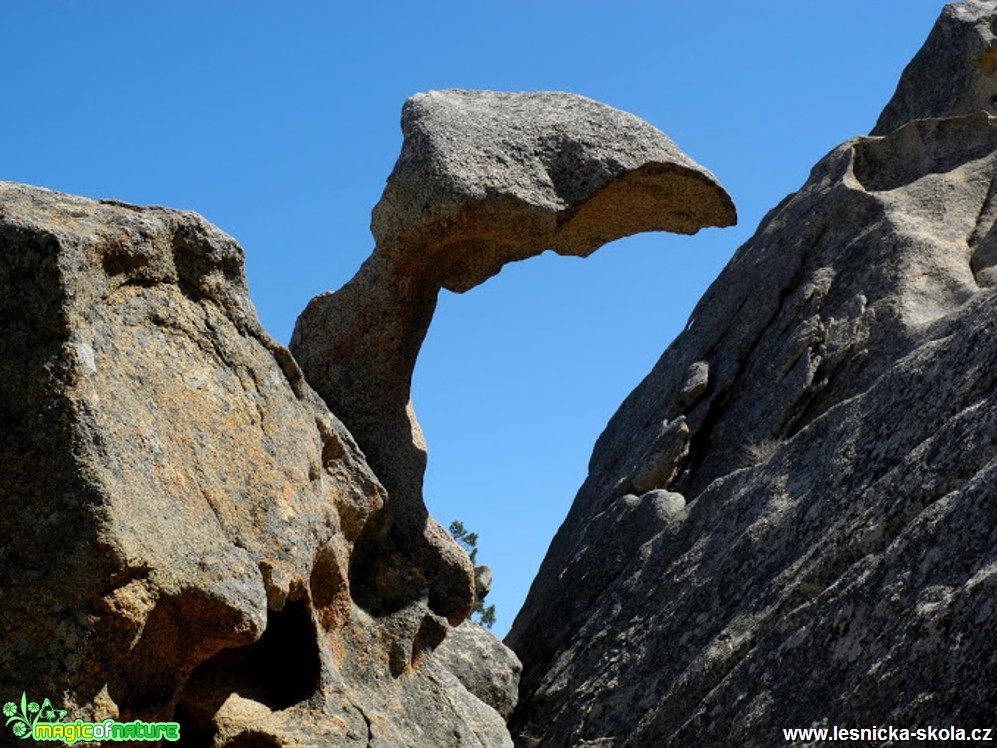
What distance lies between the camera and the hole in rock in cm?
1209

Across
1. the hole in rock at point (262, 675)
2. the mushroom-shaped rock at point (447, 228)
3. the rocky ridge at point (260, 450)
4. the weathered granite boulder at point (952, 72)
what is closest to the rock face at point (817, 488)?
the weathered granite boulder at point (952, 72)

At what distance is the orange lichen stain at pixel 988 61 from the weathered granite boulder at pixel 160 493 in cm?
1402

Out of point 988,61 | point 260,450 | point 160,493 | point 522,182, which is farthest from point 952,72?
point 160,493

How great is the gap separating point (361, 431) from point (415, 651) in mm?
2547

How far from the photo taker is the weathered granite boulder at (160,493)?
32.1 feet

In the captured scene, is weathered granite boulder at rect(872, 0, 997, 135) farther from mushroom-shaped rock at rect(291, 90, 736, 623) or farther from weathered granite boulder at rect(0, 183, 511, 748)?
weathered granite boulder at rect(0, 183, 511, 748)

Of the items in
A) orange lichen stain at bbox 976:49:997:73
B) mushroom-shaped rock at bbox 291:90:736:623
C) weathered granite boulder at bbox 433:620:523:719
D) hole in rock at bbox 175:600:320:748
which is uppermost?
orange lichen stain at bbox 976:49:997:73

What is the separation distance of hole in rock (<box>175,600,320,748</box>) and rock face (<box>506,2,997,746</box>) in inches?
130

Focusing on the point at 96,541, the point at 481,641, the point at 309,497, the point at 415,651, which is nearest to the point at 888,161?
the point at 481,641

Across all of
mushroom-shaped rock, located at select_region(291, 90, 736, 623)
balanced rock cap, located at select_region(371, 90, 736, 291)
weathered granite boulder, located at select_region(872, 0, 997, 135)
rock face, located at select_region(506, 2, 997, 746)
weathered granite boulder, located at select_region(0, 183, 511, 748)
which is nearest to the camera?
weathered granite boulder, located at select_region(0, 183, 511, 748)

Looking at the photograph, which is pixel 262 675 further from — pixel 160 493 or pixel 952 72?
pixel 952 72

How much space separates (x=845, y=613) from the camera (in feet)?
39.3

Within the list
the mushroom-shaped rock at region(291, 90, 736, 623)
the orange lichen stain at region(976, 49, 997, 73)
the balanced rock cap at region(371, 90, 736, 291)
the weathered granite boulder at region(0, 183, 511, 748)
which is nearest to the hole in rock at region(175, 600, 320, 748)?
the weathered granite boulder at region(0, 183, 511, 748)

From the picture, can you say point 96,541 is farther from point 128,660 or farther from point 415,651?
point 415,651
